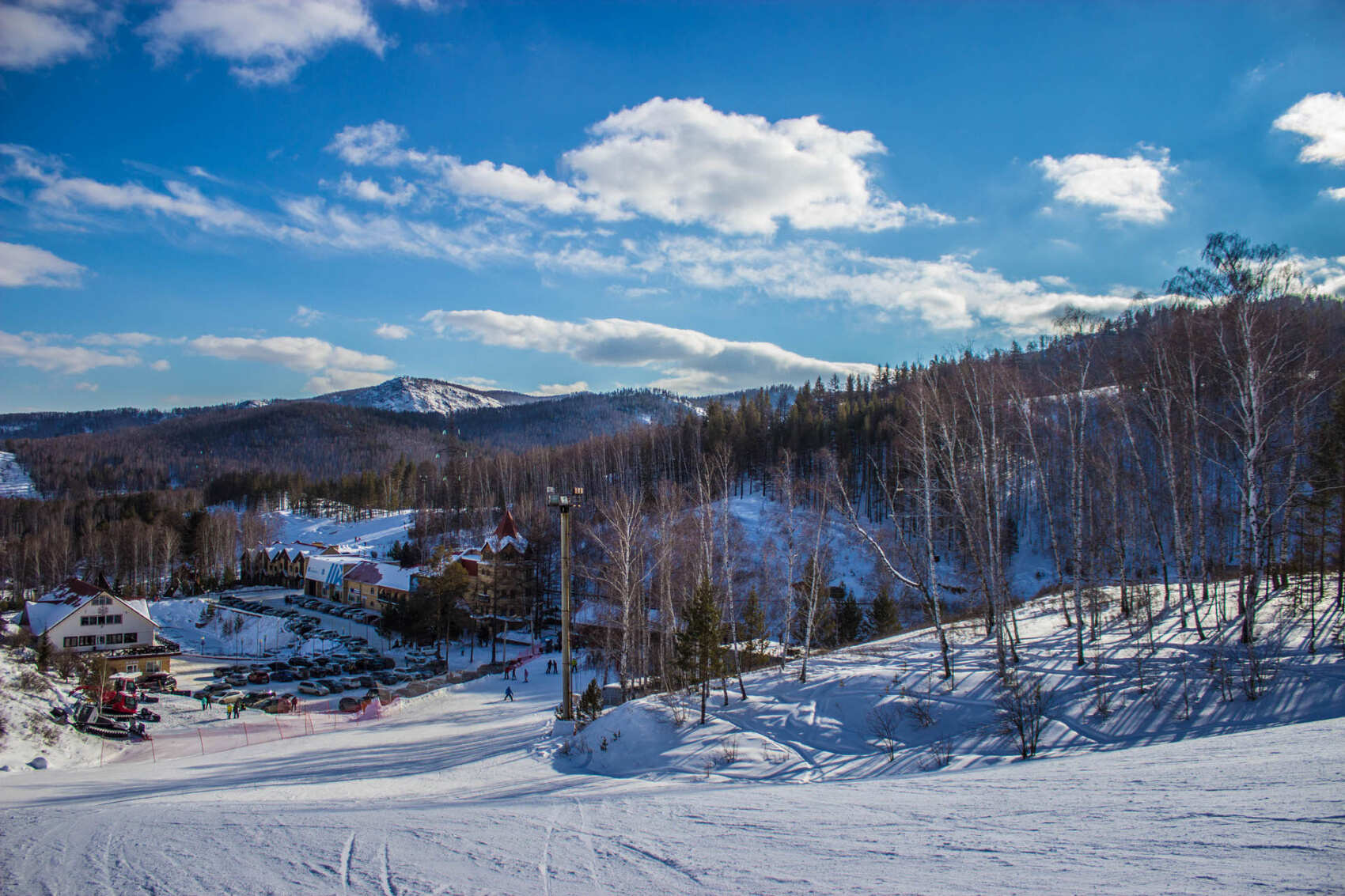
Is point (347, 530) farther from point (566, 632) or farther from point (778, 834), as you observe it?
point (778, 834)

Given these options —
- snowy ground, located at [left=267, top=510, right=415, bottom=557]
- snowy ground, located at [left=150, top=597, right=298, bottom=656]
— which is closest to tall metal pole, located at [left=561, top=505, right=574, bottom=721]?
snowy ground, located at [left=150, top=597, right=298, bottom=656]

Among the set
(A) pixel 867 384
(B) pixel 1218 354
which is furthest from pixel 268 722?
(A) pixel 867 384

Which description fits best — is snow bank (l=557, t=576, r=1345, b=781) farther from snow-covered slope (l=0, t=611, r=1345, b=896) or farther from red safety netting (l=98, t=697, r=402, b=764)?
red safety netting (l=98, t=697, r=402, b=764)

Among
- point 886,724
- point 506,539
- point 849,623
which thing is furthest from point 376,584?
point 886,724

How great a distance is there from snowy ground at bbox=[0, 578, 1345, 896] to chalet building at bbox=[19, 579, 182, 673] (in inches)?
1105

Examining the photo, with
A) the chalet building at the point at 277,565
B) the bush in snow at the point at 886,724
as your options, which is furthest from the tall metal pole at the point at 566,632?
the chalet building at the point at 277,565

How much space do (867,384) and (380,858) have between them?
4332 inches

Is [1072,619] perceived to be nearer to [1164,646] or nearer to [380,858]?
[1164,646]

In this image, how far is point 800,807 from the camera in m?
7.29

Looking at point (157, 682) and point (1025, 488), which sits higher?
point (1025, 488)

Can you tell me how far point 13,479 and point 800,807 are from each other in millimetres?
236506

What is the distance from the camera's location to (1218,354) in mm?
15164

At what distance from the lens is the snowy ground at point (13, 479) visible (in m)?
142

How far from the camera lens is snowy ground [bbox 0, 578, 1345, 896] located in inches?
185
